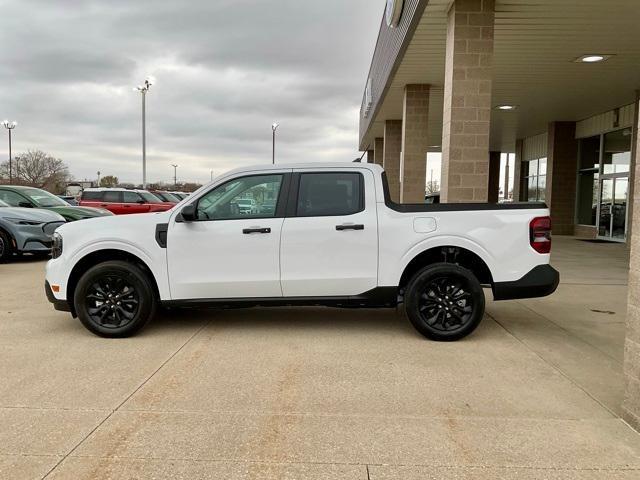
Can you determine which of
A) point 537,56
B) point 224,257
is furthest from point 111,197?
point 224,257

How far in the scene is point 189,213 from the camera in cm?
568

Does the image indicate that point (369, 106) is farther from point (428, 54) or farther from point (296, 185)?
point (296, 185)

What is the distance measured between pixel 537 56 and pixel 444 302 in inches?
303

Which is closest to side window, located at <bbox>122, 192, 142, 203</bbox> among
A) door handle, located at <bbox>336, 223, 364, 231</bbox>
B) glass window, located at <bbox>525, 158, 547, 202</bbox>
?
glass window, located at <bbox>525, 158, 547, 202</bbox>

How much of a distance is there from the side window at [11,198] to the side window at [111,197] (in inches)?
332

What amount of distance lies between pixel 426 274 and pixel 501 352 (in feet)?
3.40

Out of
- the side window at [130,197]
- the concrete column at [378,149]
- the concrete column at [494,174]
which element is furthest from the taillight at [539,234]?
the concrete column at [494,174]

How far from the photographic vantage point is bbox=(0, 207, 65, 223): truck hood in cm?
1196

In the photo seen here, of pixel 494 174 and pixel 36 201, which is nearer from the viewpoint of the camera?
pixel 36 201

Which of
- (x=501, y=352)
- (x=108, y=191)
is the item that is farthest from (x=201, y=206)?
(x=108, y=191)

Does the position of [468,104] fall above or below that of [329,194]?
above

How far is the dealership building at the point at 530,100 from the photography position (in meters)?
8.68

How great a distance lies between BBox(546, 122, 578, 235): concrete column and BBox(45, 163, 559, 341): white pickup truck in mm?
16514

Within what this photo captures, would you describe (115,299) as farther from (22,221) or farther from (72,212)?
(72,212)
